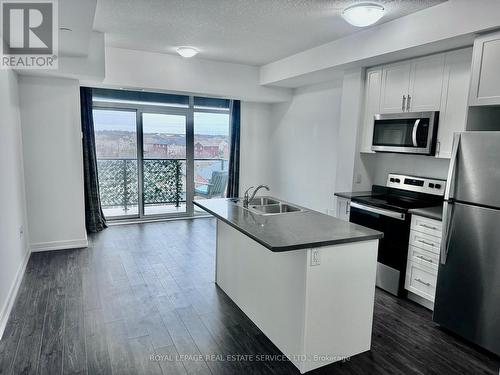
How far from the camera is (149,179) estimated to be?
19.8 feet

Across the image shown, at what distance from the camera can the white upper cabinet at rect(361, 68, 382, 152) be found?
3781 mm

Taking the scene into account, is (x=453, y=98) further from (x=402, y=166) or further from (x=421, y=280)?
(x=421, y=280)

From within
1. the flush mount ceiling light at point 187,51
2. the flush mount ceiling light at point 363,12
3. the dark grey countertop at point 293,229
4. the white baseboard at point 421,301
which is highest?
the flush mount ceiling light at point 187,51

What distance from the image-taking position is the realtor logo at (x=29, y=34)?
2.49 m

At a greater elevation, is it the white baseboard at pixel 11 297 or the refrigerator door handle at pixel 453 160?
the refrigerator door handle at pixel 453 160

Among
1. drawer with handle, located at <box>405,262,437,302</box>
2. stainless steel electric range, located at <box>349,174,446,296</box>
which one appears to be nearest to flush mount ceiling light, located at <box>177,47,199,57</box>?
stainless steel electric range, located at <box>349,174,446,296</box>

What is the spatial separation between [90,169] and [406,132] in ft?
14.4

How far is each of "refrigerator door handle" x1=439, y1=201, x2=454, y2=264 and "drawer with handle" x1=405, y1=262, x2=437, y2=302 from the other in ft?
1.26

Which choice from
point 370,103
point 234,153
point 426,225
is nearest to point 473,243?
point 426,225

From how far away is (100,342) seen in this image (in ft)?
8.22

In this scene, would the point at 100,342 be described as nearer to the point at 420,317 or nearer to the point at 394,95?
the point at 420,317

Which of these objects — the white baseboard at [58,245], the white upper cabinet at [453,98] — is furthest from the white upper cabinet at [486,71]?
the white baseboard at [58,245]

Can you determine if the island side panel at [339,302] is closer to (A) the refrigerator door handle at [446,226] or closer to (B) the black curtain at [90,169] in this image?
(A) the refrigerator door handle at [446,226]

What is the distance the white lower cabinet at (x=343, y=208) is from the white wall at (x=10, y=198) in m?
3.36
